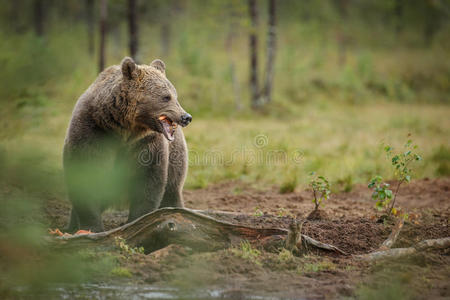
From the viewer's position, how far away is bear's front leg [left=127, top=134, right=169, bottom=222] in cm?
557

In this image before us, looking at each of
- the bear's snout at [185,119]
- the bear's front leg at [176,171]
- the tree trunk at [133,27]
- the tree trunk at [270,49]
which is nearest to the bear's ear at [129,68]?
the bear's snout at [185,119]

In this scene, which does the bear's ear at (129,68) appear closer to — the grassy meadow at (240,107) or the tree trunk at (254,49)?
the grassy meadow at (240,107)

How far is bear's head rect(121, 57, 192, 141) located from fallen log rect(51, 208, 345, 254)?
1016mm

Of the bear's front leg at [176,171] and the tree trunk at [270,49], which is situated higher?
the tree trunk at [270,49]

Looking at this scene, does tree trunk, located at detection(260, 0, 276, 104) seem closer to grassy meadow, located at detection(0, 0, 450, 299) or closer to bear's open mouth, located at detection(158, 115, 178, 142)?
grassy meadow, located at detection(0, 0, 450, 299)

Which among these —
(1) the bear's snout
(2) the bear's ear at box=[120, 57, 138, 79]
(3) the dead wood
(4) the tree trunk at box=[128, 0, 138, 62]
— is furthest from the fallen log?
(4) the tree trunk at box=[128, 0, 138, 62]

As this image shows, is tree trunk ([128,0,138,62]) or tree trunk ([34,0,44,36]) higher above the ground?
tree trunk ([34,0,44,36])

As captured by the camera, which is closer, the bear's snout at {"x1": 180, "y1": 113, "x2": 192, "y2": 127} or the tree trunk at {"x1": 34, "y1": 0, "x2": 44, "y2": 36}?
the bear's snout at {"x1": 180, "y1": 113, "x2": 192, "y2": 127}

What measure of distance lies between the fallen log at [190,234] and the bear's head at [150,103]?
102 cm

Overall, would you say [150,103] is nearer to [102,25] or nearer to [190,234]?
[190,234]

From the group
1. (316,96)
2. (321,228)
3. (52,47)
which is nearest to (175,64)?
(316,96)

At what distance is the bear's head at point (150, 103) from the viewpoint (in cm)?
534

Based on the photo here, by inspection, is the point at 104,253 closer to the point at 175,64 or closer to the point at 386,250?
the point at 386,250

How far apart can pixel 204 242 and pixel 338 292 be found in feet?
4.66
